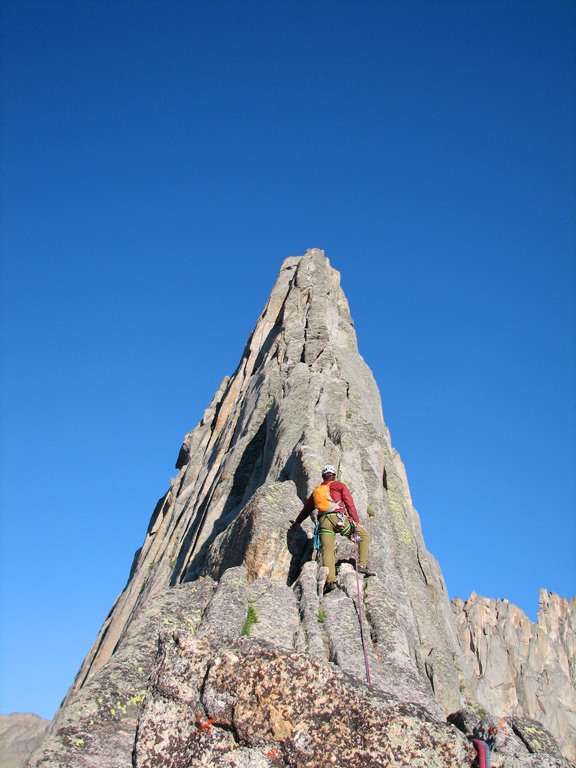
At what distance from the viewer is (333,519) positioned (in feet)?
57.3

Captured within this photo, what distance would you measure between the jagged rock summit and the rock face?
11500 millimetres

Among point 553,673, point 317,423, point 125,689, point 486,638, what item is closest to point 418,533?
point 317,423

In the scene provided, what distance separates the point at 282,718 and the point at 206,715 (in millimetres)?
1151

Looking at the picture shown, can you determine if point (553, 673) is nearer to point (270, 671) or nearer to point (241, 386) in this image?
point (241, 386)

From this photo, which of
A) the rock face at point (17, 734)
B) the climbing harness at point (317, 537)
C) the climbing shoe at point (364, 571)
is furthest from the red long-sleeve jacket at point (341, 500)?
the rock face at point (17, 734)

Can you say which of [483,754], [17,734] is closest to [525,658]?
[17,734]

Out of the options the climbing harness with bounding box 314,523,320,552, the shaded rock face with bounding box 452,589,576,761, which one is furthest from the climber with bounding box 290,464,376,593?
the shaded rock face with bounding box 452,589,576,761

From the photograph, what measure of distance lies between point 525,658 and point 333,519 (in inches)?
3521

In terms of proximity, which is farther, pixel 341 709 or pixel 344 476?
pixel 344 476

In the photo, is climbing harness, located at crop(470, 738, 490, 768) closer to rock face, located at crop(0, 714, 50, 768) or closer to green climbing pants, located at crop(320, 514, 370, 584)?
green climbing pants, located at crop(320, 514, 370, 584)

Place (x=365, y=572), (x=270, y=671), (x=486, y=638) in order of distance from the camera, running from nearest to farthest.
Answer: (x=270, y=671) < (x=365, y=572) < (x=486, y=638)

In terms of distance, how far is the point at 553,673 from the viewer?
90.8 m

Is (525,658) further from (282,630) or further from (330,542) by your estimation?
(282,630)

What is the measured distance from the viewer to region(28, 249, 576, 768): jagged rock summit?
9.08 metres
